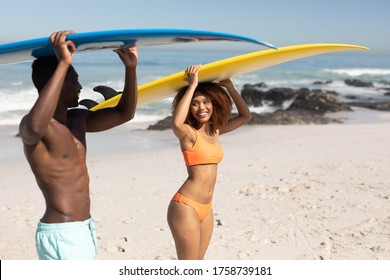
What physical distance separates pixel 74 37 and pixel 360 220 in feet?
13.5

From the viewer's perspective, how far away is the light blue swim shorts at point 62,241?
234 cm

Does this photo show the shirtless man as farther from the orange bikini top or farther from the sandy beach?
the sandy beach

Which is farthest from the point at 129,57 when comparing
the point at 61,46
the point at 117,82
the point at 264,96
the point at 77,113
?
the point at 117,82

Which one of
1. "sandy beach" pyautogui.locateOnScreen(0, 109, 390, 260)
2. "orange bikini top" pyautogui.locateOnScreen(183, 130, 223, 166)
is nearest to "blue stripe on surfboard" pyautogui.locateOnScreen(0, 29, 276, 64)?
"orange bikini top" pyautogui.locateOnScreen(183, 130, 223, 166)

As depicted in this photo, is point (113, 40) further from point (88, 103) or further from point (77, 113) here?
point (88, 103)

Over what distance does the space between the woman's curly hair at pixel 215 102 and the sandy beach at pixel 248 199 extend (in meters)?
1.77

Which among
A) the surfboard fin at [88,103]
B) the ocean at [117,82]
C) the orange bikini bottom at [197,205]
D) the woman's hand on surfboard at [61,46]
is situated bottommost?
the ocean at [117,82]

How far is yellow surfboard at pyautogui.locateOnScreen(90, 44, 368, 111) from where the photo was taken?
3076 mm

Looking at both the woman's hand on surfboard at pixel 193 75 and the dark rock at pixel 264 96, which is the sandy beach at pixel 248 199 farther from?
the dark rock at pixel 264 96

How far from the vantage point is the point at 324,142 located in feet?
32.6

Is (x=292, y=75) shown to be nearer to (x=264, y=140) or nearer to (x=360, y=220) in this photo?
(x=264, y=140)

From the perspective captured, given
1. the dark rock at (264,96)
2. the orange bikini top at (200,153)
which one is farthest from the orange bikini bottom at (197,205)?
the dark rock at (264,96)

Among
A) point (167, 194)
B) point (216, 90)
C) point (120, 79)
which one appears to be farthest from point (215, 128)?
point (120, 79)

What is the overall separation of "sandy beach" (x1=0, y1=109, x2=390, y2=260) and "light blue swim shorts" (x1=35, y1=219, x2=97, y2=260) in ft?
7.49
